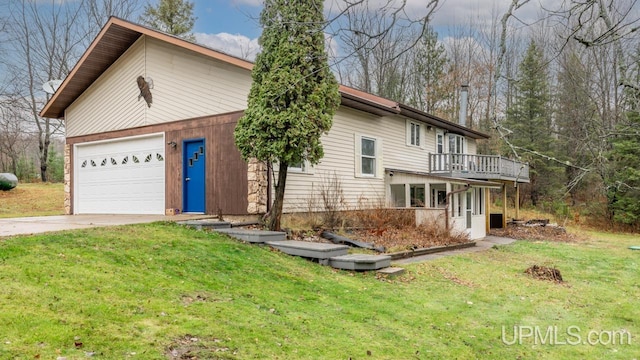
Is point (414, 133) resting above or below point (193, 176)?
above

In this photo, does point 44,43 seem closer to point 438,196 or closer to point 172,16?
point 172,16

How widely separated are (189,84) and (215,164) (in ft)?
8.31

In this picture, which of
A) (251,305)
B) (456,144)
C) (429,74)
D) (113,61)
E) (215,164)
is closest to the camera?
(251,305)

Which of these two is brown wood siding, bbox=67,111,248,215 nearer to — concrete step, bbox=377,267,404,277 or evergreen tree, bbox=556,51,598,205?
concrete step, bbox=377,267,404,277

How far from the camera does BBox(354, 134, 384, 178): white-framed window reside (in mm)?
14406

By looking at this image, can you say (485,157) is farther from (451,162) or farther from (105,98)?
(105,98)

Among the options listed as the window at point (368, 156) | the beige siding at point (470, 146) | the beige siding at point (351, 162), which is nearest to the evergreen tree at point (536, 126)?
the beige siding at point (470, 146)

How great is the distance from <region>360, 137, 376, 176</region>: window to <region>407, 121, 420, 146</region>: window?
258 cm

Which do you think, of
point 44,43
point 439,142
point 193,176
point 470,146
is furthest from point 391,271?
point 44,43

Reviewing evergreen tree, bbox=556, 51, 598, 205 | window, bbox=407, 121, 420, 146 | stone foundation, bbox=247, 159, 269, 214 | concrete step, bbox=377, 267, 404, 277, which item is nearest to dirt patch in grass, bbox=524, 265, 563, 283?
evergreen tree, bbox=556, 51, 598, 205

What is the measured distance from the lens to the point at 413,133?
1791 cm

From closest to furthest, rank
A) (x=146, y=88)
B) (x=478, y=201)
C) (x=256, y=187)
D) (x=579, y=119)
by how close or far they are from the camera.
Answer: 1. (x=579, y=119)
2. (x=256, y=187)
3. (x=146, y=88)
4. (x=478, y=201)

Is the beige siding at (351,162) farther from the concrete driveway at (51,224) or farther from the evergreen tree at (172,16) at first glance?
the evergreen tree at (172,16)

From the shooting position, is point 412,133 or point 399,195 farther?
point 412,133
